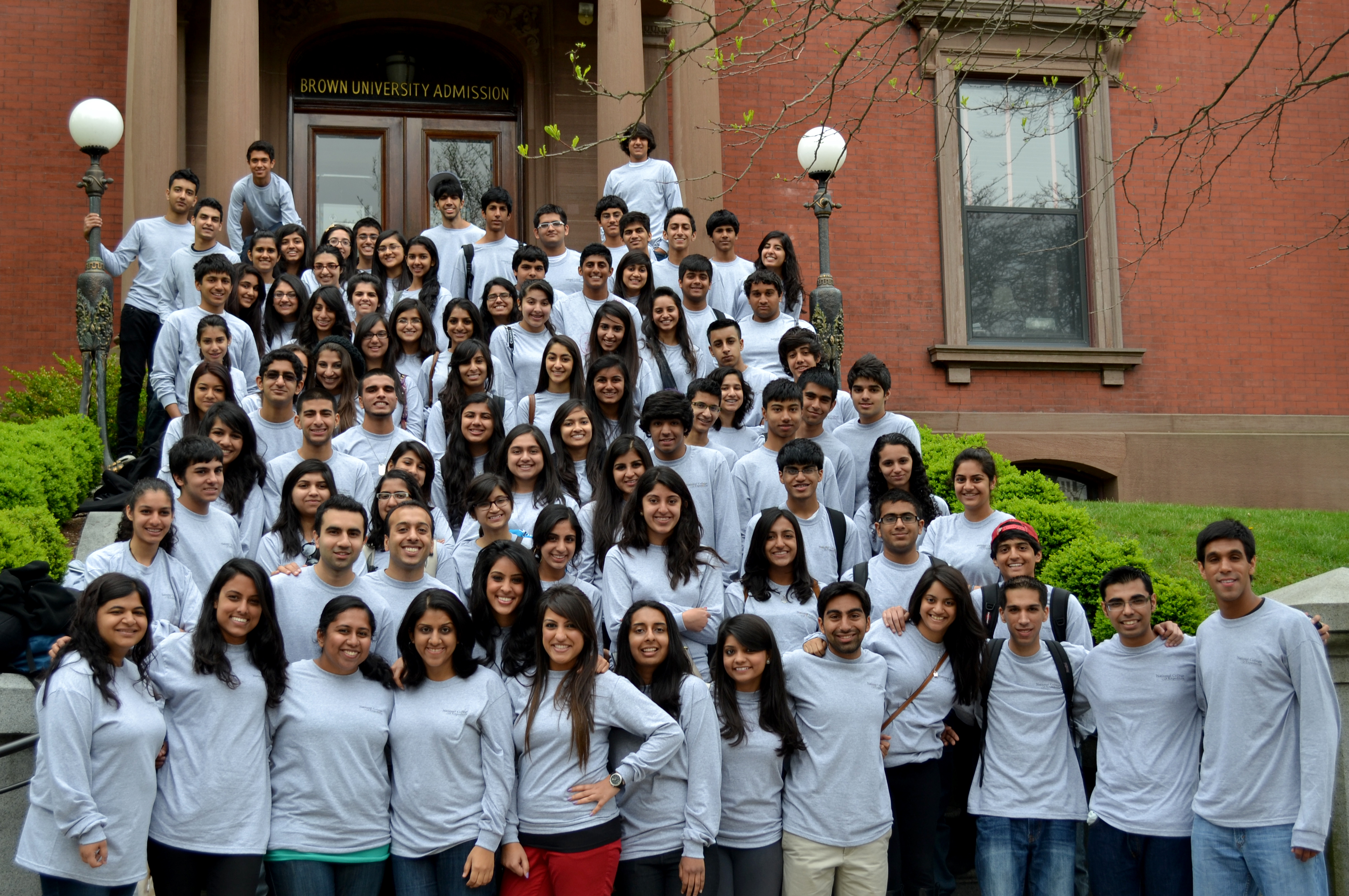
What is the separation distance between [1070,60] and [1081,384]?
13.2 ft

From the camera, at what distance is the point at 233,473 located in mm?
6430

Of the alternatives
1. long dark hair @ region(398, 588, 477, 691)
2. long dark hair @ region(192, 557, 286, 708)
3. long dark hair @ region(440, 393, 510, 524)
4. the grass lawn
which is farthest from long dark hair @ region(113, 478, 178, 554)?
the grass lawn

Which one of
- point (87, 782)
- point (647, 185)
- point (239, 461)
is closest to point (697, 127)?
point (647, 185)

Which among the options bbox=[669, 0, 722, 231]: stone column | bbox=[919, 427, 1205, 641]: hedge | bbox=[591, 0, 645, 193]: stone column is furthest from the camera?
bbox=[669, 0, 722, 231]: stone column

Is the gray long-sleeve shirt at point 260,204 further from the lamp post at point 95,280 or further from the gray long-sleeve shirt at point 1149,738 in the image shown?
the gray long-sleeve shirt at point 1149,738

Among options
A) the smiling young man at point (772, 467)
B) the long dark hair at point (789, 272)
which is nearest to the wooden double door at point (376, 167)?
the long dark hair at point (789, 272)

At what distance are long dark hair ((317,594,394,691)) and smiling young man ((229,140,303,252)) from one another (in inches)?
257

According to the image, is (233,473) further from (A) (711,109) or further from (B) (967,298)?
(B) (967,298)

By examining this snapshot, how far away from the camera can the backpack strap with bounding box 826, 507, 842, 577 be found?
20.8ft

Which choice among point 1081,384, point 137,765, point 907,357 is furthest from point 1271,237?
point 137,765

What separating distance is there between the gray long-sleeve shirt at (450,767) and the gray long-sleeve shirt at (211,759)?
0.50m

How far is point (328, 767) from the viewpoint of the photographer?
15.2ft

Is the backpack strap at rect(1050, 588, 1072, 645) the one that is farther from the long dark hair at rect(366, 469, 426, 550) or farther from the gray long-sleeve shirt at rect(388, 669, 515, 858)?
the long dark hair at rect(366, 469, 426, 550)

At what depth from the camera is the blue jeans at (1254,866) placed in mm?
4672
